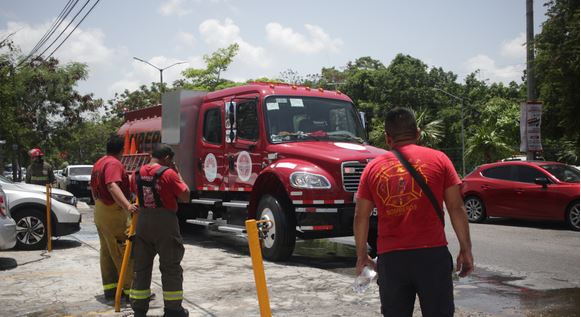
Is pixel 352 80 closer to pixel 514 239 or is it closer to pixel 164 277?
pixel 514 239

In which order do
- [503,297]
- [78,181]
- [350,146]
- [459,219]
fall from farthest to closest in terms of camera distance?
[78,181], [350,146], [503,297], [459,219]

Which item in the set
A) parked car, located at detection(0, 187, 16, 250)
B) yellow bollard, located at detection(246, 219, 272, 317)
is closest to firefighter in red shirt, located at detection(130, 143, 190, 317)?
yellow bollard, located at detection(246, 219, 272, 317)

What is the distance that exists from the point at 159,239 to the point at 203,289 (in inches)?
58.8

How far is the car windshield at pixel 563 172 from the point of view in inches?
501

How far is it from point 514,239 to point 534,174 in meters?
2.51

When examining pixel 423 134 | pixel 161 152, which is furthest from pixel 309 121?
pixel 423 134

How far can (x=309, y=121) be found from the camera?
977cm

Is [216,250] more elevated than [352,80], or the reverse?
[352,80]

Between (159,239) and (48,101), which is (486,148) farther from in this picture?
(159,239)

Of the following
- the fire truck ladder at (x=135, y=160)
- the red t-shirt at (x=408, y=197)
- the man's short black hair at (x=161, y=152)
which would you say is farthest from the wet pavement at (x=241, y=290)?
the fire truck ladder at (x=135, y=160)

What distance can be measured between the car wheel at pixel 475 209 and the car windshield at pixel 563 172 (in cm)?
173

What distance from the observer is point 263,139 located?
9484 mm

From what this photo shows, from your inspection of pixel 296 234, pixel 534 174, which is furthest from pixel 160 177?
pixel 534 174

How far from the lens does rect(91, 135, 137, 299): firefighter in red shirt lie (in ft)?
20.3
